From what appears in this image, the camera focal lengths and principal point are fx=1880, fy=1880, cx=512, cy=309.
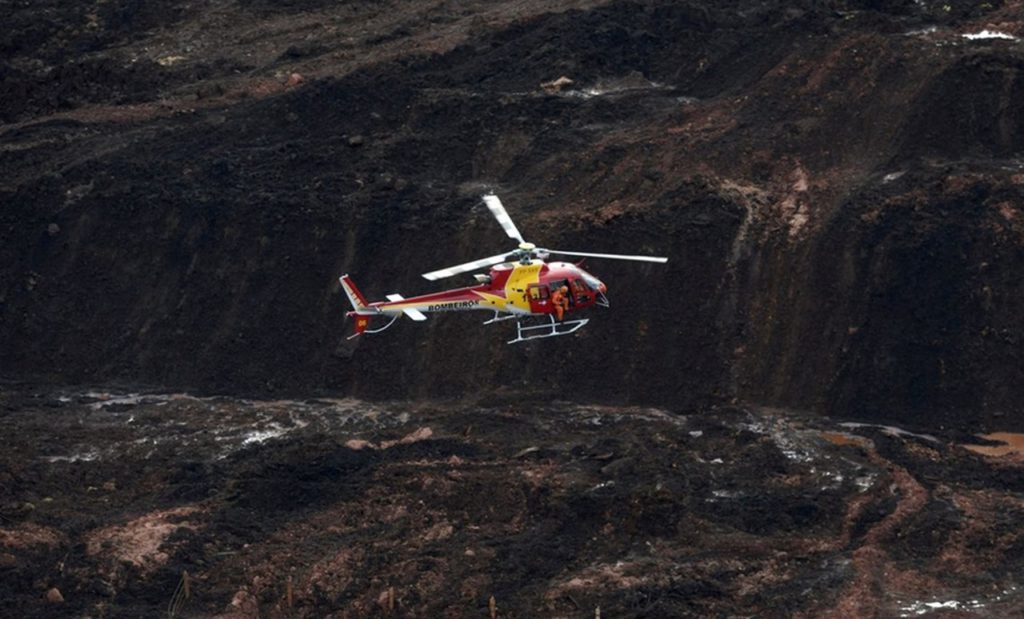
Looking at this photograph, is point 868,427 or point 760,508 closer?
point 760,508

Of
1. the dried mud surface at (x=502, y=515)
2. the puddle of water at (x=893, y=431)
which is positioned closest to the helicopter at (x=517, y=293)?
the dried mud surface at (x=502, y=515)

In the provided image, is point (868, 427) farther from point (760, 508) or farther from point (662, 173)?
point (662, 173)

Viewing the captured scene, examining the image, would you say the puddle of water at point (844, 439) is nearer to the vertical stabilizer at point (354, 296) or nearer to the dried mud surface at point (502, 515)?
the dried mud surface at point (502, 515)

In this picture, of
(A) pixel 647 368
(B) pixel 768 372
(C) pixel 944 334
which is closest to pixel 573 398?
(A) pixel 647 368

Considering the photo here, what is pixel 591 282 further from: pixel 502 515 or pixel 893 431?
pixel 893 431

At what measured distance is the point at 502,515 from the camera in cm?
3709

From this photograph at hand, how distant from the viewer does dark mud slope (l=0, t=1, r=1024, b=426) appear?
42000 mm

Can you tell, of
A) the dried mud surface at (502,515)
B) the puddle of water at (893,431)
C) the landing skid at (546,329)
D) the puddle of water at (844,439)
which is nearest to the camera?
the dried mud surface at (502,515)

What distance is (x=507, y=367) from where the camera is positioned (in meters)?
42.9

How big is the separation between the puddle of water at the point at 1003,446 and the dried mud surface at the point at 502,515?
443 mm

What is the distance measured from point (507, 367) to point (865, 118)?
11015mm

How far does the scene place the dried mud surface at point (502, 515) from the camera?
113 feet

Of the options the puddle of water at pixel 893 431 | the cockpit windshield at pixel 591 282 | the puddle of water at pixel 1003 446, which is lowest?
the puddle of water at pixel 1003 446

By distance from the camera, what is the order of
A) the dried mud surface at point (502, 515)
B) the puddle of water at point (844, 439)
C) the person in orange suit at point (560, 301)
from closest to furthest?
1. the dried mud surface at point (502, 515)
2. the person in orange suit at point (560, 301)
3. the puddle of water at point (844, 439)
